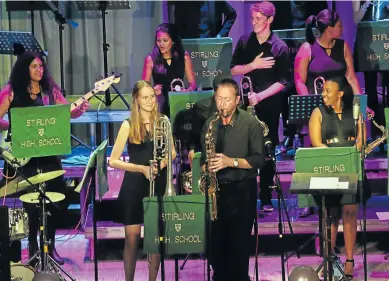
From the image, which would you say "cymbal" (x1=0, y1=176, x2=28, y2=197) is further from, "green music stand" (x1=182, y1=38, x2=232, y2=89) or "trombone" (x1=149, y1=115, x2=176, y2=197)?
"green music stand" (x1=182, y1=38, x2=232, y2=89)

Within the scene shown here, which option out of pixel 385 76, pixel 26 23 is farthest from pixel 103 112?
pixel 385 76

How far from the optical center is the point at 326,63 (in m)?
8.06

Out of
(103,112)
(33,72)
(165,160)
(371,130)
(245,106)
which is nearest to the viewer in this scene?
(165,160)

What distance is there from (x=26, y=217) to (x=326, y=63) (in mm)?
3261

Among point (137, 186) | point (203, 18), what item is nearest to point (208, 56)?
point (203, 18)

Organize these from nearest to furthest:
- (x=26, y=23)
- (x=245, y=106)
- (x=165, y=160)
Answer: (x=165, y=160) → (x=245, y=106) → (x=26, y=23)

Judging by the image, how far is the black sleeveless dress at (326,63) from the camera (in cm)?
805

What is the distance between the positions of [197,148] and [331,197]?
1375 millimetres

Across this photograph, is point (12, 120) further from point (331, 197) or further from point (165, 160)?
point (331, 197)

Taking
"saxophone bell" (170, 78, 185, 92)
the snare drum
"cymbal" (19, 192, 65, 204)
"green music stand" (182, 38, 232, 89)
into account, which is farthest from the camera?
"green music stand" (182, 38, 232, 89)

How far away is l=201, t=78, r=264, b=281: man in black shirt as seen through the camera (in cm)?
602

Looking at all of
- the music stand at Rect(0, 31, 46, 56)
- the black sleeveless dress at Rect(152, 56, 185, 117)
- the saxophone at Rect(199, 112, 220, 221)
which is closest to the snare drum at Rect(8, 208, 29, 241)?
the saxophone at Rect(199, 112, 220, 221)

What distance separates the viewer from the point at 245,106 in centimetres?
771

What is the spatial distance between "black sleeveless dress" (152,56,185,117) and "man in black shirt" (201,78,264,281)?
186cm
